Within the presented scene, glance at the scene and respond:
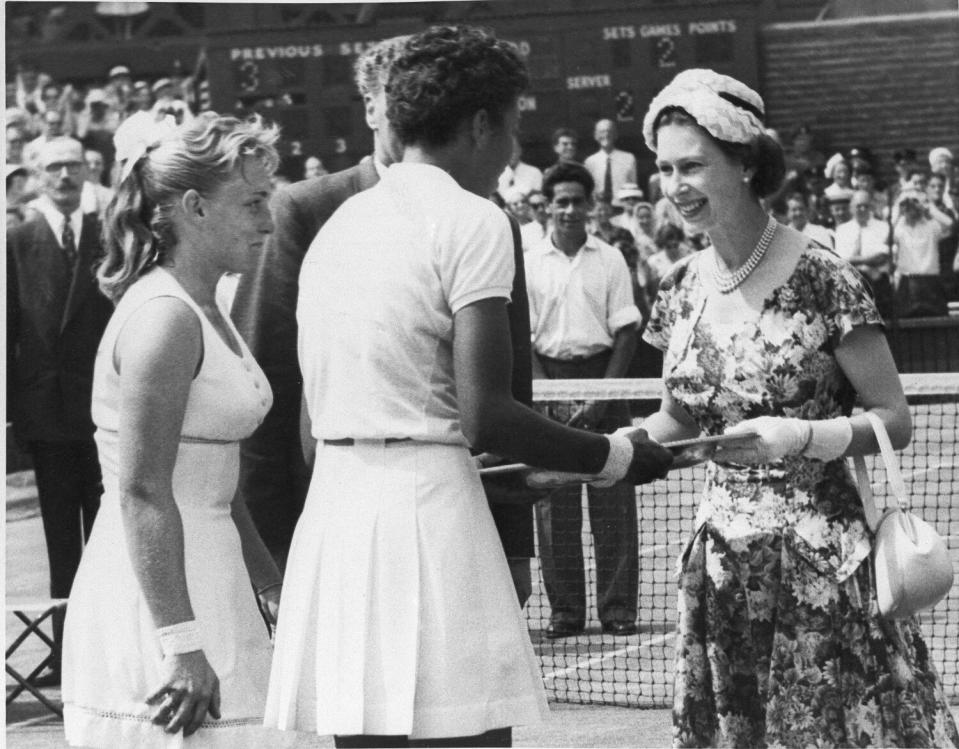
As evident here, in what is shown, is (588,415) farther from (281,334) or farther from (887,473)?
(887,473)

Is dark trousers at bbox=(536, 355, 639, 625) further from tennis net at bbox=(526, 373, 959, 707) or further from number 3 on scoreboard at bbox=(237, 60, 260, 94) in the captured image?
number 3 on scoreboard at bbox=(237, 60, 260, 94)

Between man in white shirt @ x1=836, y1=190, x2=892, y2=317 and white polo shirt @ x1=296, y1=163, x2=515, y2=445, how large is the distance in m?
11.1

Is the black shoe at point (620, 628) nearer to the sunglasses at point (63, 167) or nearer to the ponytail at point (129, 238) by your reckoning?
the sunglasses at point (63, 167)

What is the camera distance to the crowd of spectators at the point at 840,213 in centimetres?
1321

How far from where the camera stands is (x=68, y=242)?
677cm

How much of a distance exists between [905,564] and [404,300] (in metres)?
0.99

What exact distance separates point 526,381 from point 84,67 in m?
15.4

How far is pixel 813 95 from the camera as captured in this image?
16359mm

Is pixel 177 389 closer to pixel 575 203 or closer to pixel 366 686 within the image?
pixel 366 686

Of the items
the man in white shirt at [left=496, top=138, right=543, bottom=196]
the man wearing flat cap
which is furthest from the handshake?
the man wearing flat cap

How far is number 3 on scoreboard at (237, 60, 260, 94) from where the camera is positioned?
1586 cm

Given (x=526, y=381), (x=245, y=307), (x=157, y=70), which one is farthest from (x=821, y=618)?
(x=157, y=70)

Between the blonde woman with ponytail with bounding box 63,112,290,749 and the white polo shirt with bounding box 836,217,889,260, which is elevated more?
the white polo shirt with bounding box 836,217,889,260

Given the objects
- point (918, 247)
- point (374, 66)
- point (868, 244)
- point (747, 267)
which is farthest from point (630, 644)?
point (918, 247)
